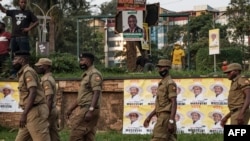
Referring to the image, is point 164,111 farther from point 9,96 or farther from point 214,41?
point 214,41

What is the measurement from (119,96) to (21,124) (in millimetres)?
6148

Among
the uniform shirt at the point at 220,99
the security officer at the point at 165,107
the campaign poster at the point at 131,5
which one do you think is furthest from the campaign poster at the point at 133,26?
the security officer at the point at 165,107

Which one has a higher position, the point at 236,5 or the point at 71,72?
the point at 236,5

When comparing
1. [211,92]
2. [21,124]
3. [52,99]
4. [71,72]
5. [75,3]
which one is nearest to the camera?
[21,124]

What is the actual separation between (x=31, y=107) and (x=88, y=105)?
1.25m

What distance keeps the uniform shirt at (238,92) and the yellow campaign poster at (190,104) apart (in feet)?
12.6

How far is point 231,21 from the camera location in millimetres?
47594

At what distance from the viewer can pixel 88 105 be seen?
33.6 ft

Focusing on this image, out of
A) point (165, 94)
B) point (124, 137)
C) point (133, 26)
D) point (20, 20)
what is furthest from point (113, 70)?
point (165, 94)

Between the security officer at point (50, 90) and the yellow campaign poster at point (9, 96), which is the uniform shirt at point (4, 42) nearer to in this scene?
the yellow campaign poster at point (9, 96)

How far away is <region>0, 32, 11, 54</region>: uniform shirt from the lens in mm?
16188

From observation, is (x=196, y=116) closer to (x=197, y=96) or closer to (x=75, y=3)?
(x=197, y=96)

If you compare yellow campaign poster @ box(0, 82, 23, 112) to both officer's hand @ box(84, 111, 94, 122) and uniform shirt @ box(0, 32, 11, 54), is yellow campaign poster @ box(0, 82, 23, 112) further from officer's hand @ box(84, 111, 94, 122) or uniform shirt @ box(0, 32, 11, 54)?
officer's hand @ box(84, 111, 94, 122)

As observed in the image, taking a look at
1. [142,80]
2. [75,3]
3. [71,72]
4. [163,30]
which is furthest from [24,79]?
[75,3]
